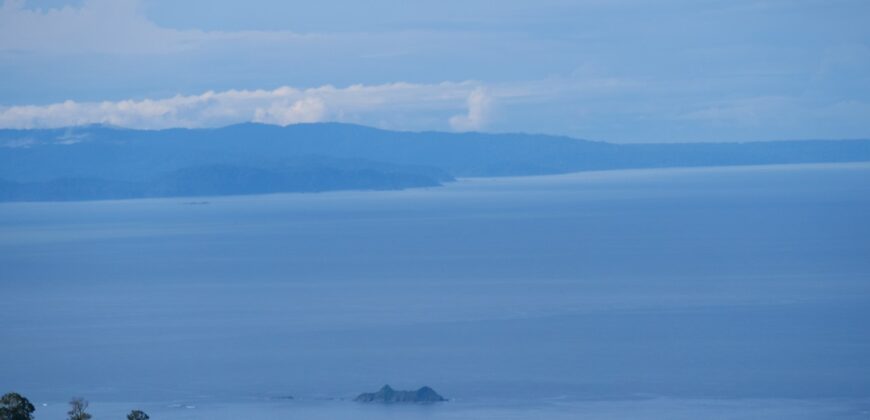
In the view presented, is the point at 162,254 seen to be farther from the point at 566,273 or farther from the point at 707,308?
the point at 707,308

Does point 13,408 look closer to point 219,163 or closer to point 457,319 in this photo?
point 457,319

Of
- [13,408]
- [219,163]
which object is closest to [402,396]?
[13,408]

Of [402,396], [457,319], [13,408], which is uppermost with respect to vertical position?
[457,319]

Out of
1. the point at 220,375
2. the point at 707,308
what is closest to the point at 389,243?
the point at 707,308

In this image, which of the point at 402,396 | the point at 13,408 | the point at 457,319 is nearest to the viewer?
the point at 13,408

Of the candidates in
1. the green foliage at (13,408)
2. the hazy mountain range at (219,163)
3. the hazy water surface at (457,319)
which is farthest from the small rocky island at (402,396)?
the hazy mountain range at (219,163)

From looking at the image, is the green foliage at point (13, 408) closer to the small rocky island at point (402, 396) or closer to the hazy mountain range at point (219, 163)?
the small rocky island at point (402, 396)
